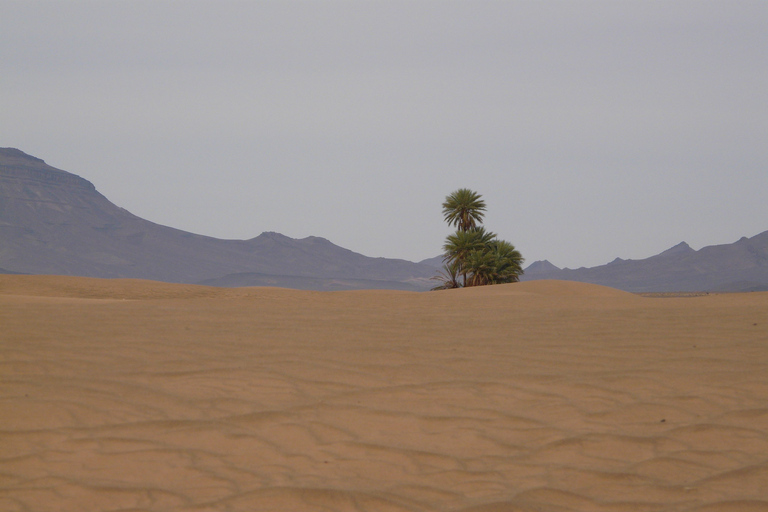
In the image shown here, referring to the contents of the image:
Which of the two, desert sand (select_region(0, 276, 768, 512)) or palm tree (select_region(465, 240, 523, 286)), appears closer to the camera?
desert sand (select_region(0, 276, 768, 512))

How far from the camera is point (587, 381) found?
6391mm

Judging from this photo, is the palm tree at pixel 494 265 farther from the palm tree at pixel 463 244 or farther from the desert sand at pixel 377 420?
the desert sand at pixel 377 420

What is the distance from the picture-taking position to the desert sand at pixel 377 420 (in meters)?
3.74

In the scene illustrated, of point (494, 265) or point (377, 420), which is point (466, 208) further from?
point (377, 420)

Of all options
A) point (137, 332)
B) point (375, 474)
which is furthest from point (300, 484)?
point (137, 332)

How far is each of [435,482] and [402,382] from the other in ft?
7.70

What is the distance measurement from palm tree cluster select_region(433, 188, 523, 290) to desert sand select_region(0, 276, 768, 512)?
3154 cm

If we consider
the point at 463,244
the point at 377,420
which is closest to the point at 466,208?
the point at 463,244

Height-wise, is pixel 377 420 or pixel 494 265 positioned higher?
pixel 494 265

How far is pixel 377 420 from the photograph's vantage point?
509 centimetres

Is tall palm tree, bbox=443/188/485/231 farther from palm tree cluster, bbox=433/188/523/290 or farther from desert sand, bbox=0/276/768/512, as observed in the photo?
desert sand, bbox=0/276/768/512

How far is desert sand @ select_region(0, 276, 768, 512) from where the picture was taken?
3744mm

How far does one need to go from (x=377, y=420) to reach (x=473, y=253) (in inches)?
1450

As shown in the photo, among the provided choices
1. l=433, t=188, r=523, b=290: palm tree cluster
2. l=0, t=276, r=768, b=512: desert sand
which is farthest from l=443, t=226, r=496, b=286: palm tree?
l=0, t=276, r=768, b=512: desert sand
